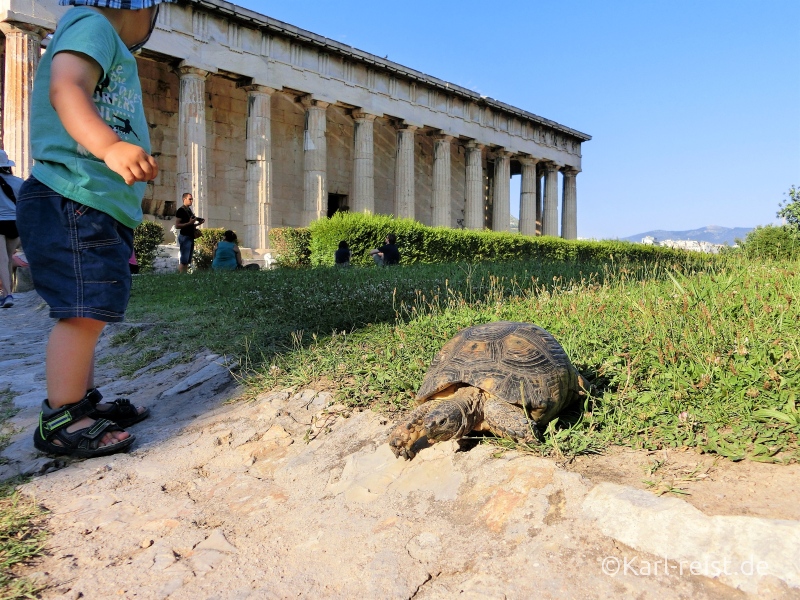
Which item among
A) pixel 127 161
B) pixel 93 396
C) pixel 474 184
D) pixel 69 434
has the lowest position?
pixel 69 434

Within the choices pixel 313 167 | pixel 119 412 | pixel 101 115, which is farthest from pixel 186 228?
pixel 101 115

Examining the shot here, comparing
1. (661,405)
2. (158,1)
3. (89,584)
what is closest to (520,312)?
(661,405)

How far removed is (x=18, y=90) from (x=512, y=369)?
16.8 meters

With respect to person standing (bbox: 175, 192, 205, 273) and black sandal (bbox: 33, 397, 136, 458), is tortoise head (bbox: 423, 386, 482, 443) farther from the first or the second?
person standing (bbox: 175, 192, 205, 273)

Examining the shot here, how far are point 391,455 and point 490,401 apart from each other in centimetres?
56

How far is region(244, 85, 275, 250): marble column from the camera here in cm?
2100

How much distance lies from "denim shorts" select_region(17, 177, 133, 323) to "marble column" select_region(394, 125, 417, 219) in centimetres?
2343

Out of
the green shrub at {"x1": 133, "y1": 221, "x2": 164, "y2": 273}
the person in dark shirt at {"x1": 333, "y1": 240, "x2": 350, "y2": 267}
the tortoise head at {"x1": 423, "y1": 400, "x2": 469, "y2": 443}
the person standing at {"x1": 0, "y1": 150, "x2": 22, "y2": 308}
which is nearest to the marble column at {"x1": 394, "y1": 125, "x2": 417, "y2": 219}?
the person in dark shirt at {"x1": 333, "y1": 240, "x2": 350, "y2": 267}

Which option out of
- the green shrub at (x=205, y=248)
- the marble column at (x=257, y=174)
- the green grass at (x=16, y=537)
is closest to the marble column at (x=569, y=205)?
the marble column at (x=257, y=174)

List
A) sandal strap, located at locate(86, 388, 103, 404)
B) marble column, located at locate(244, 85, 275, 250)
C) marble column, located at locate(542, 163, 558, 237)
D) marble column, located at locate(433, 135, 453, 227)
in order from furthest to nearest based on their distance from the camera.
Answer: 1. marble column, located at locate(542, 163, 558, 237)
2. marble column, located at locate(433, 135, 453, 227)
3. marble column, located at locate(244, 85, 275, 250)
4. sandal strap, located at locate(86, 388, 103, 404)

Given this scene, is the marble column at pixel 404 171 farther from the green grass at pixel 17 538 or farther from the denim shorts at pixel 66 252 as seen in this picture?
the green grass at pixel 17 538

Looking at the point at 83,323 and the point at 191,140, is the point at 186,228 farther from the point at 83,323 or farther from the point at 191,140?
the point at 83,323

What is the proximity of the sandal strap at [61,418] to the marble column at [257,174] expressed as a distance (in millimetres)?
18238

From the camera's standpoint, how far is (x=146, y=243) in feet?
51.9
